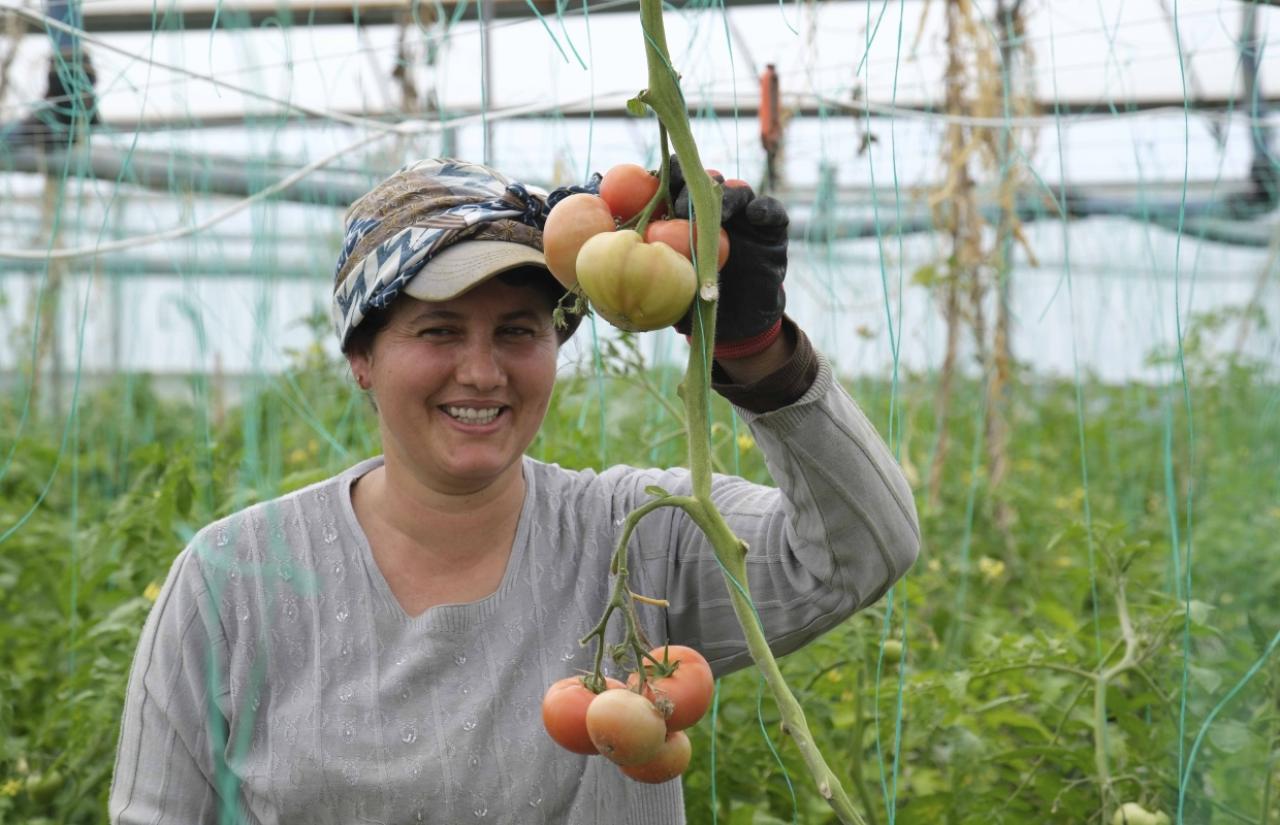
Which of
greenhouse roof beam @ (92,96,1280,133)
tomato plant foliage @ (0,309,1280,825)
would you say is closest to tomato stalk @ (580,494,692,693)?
tomato plant foliage @ (0,309,1280,825)

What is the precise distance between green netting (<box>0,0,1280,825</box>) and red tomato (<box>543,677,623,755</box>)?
0.37 m

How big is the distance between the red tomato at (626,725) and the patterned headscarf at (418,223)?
55 cm

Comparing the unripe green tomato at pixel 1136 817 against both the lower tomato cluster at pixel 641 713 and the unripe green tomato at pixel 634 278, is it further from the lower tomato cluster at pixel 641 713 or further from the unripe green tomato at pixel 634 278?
the unripe green tomato at pixel 634 278

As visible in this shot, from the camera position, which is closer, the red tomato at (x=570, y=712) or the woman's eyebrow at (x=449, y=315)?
the red tomato at (x=570, y=712)

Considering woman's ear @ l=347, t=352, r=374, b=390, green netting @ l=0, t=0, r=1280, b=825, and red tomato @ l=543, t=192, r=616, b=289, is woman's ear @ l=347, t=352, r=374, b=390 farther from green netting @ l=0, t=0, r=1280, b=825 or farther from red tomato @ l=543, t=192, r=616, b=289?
red tomato @ l=543, t=192, r=616, b=289

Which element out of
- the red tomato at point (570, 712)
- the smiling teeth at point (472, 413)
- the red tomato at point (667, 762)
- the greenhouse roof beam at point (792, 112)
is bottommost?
the red tomato at point (667, 762)

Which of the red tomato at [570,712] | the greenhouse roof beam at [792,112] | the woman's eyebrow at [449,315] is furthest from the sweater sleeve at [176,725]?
the greenhouse roof beam at [792,112]

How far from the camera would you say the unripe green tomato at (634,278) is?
29.8 inches

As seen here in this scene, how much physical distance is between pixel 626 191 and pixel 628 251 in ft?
0.34

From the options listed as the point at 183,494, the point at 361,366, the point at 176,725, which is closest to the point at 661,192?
the point at 361,366

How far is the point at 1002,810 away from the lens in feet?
5.45

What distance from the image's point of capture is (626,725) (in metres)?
0.83

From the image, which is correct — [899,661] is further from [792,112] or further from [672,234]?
[792,112]

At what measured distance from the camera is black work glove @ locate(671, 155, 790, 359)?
36.4 inches
